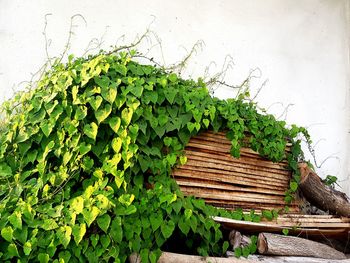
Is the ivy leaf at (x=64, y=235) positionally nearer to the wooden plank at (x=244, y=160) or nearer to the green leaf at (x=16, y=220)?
the green leaf at (x=16, y=220)

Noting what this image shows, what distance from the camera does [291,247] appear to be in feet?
8.71

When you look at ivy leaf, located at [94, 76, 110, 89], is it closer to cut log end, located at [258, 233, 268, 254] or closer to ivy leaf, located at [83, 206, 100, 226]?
ivy leaf, located at [83, 206, 100, 226]

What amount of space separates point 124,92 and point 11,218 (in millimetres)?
924

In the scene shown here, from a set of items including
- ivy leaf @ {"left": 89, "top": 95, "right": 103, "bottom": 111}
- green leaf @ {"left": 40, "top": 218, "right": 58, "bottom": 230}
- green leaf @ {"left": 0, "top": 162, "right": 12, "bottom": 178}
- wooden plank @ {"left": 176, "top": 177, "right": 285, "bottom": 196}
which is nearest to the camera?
green leaf @ {"left": 40, "top": 218, "right": 58, "bottom": 230}

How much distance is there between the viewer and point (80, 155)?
236 cm

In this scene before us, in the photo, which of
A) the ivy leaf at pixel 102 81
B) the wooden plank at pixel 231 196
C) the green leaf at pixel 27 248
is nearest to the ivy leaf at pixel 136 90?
the ivy leaf at pixel 102 81

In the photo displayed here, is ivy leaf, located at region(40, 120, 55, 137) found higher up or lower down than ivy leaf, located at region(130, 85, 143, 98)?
lower down

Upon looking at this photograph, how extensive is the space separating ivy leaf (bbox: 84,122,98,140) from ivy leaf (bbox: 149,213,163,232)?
542 mm

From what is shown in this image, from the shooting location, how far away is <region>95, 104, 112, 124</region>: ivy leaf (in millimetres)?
2420

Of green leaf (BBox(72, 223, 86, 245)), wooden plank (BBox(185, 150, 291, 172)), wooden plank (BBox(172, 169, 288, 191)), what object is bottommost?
green leaf (BBox(72, 223, 86, 245))

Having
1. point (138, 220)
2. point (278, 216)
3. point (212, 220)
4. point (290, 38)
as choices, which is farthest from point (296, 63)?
point (138, 220)

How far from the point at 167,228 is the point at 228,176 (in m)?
0.66

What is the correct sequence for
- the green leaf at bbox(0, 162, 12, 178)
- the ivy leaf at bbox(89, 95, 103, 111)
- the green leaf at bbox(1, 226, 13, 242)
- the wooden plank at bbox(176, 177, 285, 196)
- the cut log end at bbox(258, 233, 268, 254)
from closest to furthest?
the green leaf at bbox(1, 226, 13, 242) < the green leaf at bbox(0, 162, 12, 178) < the ivy leaf at bbox(89, 95, 103, 111) < the cut log end at bbox(258, 233, 268, 254) < the wooden plank at bbox(176, 177, 285, 196)

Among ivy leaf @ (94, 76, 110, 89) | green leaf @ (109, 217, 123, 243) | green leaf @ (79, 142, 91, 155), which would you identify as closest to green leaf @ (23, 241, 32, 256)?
green leaf @ (109, 217, 123, 243)
